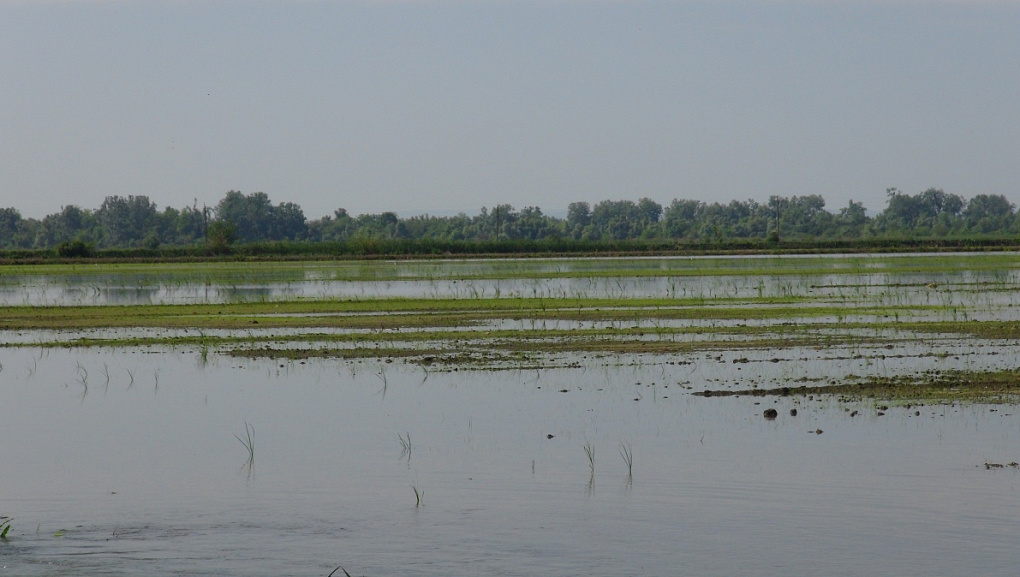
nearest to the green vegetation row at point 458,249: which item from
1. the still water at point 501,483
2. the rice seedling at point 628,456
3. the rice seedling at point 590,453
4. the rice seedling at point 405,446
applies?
the still water at point 501,483

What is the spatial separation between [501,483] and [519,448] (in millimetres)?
1673

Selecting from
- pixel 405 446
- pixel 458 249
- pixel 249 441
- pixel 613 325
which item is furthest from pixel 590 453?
pixel 458 249

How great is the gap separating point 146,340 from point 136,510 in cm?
1590

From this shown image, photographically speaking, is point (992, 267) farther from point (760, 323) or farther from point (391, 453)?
point (391, 453)

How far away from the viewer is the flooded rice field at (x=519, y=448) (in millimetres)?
9188

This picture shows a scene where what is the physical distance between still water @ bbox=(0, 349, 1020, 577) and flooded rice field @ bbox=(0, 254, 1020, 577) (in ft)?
0.14

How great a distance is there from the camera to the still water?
354 inches

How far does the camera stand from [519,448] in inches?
517

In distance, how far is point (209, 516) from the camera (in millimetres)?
10344

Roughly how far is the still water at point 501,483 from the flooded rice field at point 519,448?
41 millimetres

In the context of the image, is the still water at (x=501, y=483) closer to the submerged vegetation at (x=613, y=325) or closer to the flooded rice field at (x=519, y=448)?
the flooded rice field at (x=519, y=448)

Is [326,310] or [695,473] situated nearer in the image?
[695,473]

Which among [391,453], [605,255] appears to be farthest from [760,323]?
[605,255]

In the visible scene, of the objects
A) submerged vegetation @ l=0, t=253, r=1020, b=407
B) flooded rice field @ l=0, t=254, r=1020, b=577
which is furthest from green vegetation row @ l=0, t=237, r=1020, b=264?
flooded rice field @ l=0, t=254, r=1020, b=577
